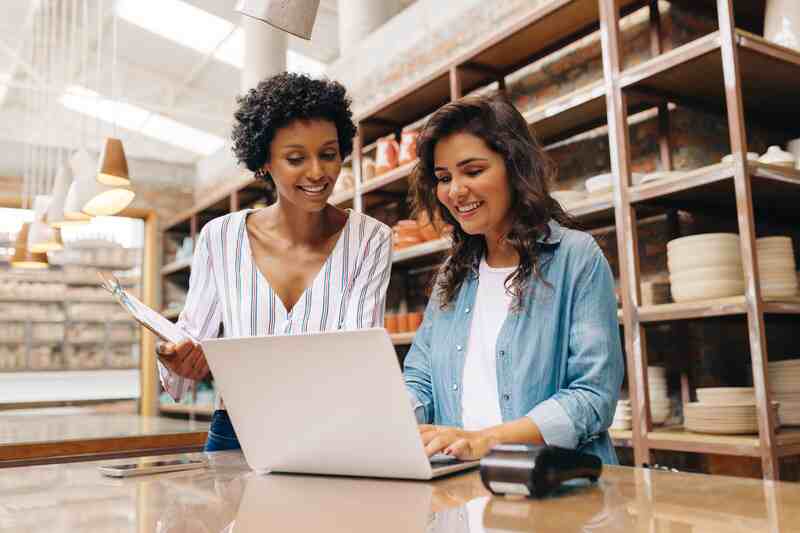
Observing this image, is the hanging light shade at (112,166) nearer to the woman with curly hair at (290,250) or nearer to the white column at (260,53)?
the woman with curly hair at (290,250)

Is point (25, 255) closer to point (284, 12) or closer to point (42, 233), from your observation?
point (42, 233)

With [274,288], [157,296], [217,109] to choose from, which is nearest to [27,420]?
[274,288]

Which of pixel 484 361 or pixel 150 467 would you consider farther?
pixel 484 361

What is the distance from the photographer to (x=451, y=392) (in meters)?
1.40

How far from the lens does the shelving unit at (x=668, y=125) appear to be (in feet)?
6.93

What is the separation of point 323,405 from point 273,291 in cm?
70

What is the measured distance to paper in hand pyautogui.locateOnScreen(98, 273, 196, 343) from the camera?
3.88 feet

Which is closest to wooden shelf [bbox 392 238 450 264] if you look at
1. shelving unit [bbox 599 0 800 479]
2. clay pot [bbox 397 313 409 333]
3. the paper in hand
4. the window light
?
clay pot [bbox 397 313 409 333]

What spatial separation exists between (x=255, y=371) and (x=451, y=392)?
503 mm

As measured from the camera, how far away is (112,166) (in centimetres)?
322

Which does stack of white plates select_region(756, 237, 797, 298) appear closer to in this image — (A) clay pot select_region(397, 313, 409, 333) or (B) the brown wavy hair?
(B) the brown wavy hair

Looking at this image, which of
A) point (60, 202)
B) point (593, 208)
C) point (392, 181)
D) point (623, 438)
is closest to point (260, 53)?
point (60, 202)

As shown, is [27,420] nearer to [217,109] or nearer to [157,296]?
[157,296]

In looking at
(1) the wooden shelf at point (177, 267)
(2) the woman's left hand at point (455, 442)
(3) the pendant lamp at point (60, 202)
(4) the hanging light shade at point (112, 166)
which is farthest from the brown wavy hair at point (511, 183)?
(1) the wooden shelf at point (177, 267)
